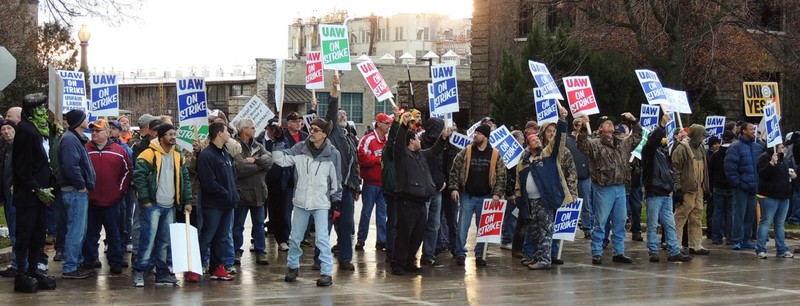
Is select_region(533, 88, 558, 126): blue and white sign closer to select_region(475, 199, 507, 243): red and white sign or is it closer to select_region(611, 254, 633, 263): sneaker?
select_region(475, 199, 507, 243): red and white sign

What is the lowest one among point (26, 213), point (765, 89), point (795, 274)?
point (795, 274)

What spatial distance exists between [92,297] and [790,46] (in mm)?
31767

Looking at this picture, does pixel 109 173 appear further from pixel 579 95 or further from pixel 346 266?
pixel 579 95

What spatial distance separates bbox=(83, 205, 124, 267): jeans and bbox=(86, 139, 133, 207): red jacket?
16 cm

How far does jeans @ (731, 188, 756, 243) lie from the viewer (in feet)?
55.5

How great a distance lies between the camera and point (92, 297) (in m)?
11.4

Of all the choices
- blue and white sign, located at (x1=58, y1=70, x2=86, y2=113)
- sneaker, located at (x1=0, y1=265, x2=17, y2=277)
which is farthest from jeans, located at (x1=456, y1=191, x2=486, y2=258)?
blue and white sign, located at (x1=58, y1=70, x2=86, y2=113)

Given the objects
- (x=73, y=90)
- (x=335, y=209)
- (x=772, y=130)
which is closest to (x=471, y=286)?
(x=335, y=209)

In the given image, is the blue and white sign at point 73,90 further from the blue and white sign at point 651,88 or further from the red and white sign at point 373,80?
the blue and white sign at point 651,88

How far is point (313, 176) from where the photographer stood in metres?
12.6

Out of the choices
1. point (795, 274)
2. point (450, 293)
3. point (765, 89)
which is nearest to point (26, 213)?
point (450, 293)

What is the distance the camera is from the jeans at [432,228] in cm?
1448

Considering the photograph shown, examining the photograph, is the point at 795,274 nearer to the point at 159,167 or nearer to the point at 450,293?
the point at 450,293

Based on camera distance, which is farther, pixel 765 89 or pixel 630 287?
pixel 765 89
